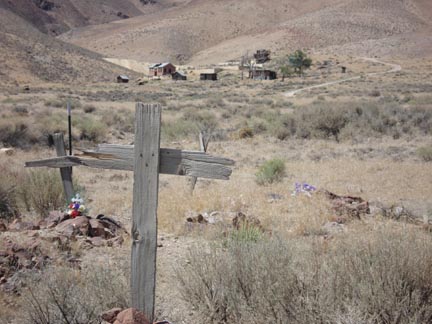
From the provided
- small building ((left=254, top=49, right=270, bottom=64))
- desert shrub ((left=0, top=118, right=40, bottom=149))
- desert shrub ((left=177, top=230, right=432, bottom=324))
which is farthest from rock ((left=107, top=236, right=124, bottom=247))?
small building ((left=254, top=49, right=270, bottom=64))

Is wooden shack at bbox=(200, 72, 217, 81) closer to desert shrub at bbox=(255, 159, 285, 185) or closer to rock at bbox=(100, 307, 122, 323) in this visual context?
desert shrub at bbox=(255, 159, 285, 185)

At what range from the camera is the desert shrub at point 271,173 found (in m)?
11.5

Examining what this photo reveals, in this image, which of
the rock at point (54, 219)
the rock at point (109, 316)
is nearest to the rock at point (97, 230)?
the rock at point (54, 219)

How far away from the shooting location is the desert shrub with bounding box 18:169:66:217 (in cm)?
815

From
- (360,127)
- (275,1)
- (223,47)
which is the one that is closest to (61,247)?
(360,127)

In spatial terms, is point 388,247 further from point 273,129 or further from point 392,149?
point 273,129

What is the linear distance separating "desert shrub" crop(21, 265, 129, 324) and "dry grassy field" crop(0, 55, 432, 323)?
0.05 ft

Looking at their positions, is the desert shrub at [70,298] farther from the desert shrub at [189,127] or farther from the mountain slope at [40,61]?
the mountain slope at [40,61]

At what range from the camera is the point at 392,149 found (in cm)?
1595

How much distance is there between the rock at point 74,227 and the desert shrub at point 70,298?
1.83 meters

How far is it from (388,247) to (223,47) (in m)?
132

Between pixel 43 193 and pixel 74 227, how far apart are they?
88.0 inches

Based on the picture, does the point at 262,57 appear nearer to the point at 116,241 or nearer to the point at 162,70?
the point at 162,70

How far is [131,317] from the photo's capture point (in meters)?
3.45
